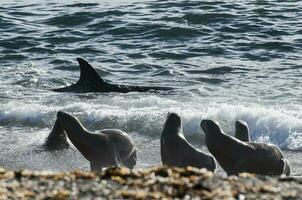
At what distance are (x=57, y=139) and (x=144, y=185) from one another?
21.7 ft

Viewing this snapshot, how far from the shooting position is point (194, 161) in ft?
36.3

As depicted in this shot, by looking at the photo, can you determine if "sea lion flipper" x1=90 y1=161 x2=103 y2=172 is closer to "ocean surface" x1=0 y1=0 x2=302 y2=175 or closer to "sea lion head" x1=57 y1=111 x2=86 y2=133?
"sea lion head" x1=57 y1=111 x2=86 y2=133

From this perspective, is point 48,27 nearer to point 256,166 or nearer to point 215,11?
point 215,11

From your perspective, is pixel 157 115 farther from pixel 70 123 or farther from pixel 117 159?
pixel 117 159

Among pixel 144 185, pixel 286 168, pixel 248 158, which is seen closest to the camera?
pixel 144 185

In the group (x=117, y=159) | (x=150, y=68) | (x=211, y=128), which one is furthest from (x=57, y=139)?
(x=150, y=68)

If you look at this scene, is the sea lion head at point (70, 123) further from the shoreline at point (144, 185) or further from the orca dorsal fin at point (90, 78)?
the orca dorsal fin at point (90, 78)

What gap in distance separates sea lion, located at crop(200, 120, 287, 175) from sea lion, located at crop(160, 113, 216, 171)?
0.43 m

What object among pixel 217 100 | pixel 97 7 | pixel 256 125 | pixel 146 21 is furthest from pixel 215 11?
pixel 256 125

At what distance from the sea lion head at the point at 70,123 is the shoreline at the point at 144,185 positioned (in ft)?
14.6

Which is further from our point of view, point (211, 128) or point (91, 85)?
point (91, 85)

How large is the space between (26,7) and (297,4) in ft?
33.2

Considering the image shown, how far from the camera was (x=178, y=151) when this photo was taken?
1143cm

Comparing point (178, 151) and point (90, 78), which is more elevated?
point (178, 151)
